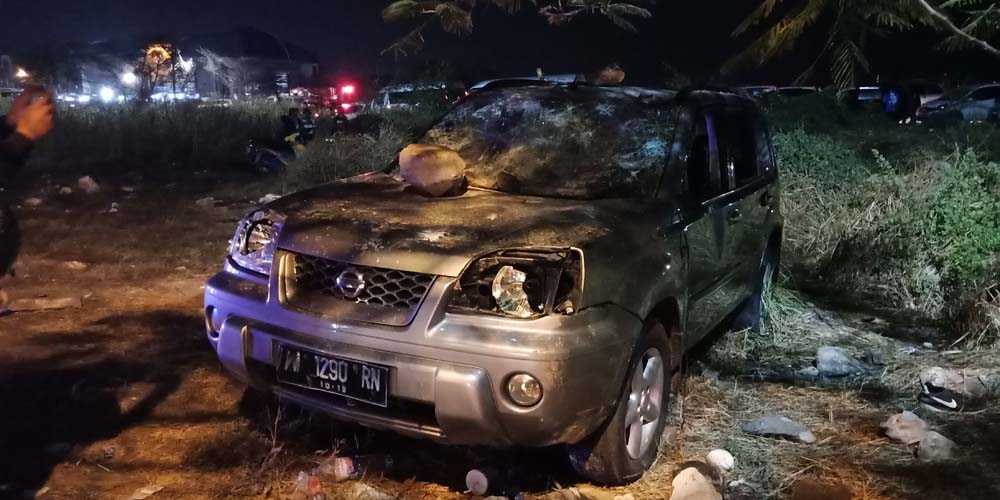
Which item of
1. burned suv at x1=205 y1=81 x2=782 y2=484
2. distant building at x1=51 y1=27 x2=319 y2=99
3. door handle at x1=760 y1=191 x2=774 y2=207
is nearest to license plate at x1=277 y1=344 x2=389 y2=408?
burned suv at x1=205 y1=81 x2=782 y2=484

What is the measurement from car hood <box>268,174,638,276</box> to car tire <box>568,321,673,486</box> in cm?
52

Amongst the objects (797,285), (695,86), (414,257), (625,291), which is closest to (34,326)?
(414,257)

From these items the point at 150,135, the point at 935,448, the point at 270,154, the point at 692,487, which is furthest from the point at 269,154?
the point at 935,448

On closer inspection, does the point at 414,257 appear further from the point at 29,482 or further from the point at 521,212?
the point at 29,482

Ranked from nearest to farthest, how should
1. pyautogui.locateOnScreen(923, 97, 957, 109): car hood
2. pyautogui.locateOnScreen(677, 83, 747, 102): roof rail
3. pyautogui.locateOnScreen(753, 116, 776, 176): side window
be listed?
1. pyautogui.locateOnScreen(677, 83, 747, 102): roof rail
2. pyautogui.locateOnScreen(753, 116, 776, 176): side window
3. pyautogui.locateOnScreen(923, 97, 957, 109): car hood

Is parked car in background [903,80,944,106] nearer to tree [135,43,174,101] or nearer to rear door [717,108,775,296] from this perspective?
rear door [717,108,775,296]

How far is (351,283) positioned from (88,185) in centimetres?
856

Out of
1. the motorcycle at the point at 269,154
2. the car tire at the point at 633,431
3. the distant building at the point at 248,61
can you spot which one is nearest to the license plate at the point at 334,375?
the car tire at the point at 633,431

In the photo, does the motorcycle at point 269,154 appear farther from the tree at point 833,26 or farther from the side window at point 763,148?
the tree at point 833,26

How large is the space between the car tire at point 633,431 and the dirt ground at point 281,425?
0.12m

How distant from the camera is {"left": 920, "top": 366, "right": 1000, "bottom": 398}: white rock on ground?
13.6 feet

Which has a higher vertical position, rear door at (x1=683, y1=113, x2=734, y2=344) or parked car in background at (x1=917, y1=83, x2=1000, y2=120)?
parked car in background at (x1=917, y1=83, x2=1000, y2=120)

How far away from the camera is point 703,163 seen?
12.3 feet

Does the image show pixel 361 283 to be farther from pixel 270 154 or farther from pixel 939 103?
pixel 939 103
